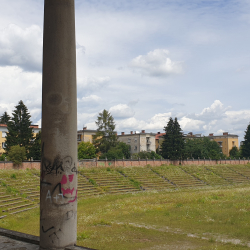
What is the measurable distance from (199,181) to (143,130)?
49.5 metres

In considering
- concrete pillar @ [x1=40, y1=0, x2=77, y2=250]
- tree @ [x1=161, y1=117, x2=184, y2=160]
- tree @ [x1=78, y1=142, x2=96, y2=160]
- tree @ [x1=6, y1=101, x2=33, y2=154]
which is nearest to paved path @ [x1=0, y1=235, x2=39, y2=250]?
concrete pillar @ [x1=40, y1=0, x2=77, y2=250]

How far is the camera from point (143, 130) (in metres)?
94.0

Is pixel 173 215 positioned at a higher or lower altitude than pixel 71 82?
lower

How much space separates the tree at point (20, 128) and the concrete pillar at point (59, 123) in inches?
1986

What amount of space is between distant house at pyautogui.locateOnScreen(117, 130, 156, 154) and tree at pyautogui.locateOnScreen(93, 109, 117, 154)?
768 inches

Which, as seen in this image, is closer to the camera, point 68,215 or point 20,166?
point 68,215

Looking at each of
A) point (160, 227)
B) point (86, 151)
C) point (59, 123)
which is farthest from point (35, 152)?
point (59, 123)

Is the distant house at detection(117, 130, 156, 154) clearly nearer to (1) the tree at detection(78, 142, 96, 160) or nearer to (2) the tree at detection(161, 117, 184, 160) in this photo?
(2) the tree at detection(161, 117, 184, 160)

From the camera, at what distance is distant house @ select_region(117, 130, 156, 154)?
9012cm

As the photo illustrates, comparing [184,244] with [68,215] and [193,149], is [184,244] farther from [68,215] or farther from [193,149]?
[193,149]

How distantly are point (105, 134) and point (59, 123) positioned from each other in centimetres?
6629

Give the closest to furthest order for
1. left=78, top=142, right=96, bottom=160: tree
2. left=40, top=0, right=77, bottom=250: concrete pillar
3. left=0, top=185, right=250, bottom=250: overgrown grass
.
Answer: left=40, top=0, right=77, bottom=250: concrete pillar → left=0, top=185, right=250, bottom=250: overgrown grass → left=78, top=142, right=96, bottom=160: tree

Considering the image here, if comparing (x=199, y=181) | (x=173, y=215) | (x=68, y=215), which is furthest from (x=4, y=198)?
(x=199, y=181)

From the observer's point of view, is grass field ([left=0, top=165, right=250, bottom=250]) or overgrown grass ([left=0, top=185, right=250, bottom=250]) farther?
overgrown grass ([left=0, top=185, right=250, bottom=250])
